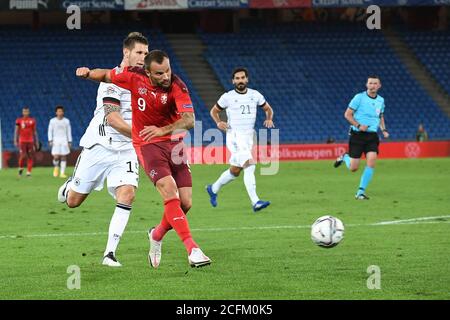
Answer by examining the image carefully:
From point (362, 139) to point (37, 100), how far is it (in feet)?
69.7

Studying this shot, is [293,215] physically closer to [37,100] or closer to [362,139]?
[362,139]

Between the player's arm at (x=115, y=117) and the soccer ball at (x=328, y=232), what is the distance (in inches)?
91.9

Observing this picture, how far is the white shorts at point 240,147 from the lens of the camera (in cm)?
1744

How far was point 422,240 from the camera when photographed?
478 inches

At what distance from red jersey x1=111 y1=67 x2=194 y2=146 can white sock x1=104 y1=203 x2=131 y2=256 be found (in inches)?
34.0

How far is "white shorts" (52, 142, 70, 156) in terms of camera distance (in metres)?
28.6

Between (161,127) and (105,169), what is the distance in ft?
4.43

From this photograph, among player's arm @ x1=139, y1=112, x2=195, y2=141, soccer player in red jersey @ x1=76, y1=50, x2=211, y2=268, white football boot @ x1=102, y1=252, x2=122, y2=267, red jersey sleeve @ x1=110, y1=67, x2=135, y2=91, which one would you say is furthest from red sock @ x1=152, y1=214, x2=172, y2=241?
red jersey sleeve @ x1=110, y1=67, x2=135, y2=91

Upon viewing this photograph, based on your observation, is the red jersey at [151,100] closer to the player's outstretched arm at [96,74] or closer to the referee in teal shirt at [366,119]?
the player's outstretched arm at [96,74]

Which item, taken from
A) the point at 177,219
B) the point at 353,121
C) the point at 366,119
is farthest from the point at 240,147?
the point at 177,219

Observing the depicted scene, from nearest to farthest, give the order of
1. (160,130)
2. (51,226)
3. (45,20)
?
(160,130) → (51,226) → (45,20)

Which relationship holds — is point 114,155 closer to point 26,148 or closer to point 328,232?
point 328,232

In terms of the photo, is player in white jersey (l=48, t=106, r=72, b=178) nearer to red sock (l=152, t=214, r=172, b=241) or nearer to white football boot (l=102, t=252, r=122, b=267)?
white football boot (l=102, t=252, r=122, b=267)
